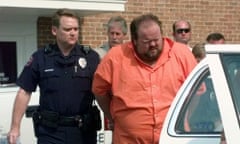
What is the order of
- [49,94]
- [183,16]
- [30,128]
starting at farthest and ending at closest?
[183,16] → [30,128] → [49,94]

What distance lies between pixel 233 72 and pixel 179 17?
356 inches

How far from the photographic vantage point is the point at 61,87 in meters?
5.22

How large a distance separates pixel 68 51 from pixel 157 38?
3.01 ft

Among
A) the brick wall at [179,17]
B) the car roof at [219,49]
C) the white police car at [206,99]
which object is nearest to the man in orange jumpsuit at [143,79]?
the white police car at [206,99]

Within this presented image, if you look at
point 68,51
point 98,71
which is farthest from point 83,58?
point 98,71

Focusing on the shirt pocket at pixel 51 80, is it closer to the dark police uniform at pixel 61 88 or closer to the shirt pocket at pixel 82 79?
the dark police uniform at pixel 61 88

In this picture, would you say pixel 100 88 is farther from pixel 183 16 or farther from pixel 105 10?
pixel 183 16

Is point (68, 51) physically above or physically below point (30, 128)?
above

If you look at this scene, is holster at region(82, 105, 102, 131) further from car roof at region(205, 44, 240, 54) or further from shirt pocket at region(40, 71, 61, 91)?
car roof at region(205, 44, 240, 54)

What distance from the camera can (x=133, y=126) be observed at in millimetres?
4605

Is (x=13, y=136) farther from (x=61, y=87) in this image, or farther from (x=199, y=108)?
(x=199, y=108)

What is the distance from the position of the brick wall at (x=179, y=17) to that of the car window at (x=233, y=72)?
7.84m

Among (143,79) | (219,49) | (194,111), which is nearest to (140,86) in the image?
(143,79)

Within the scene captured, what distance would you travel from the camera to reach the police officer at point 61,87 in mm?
5211
